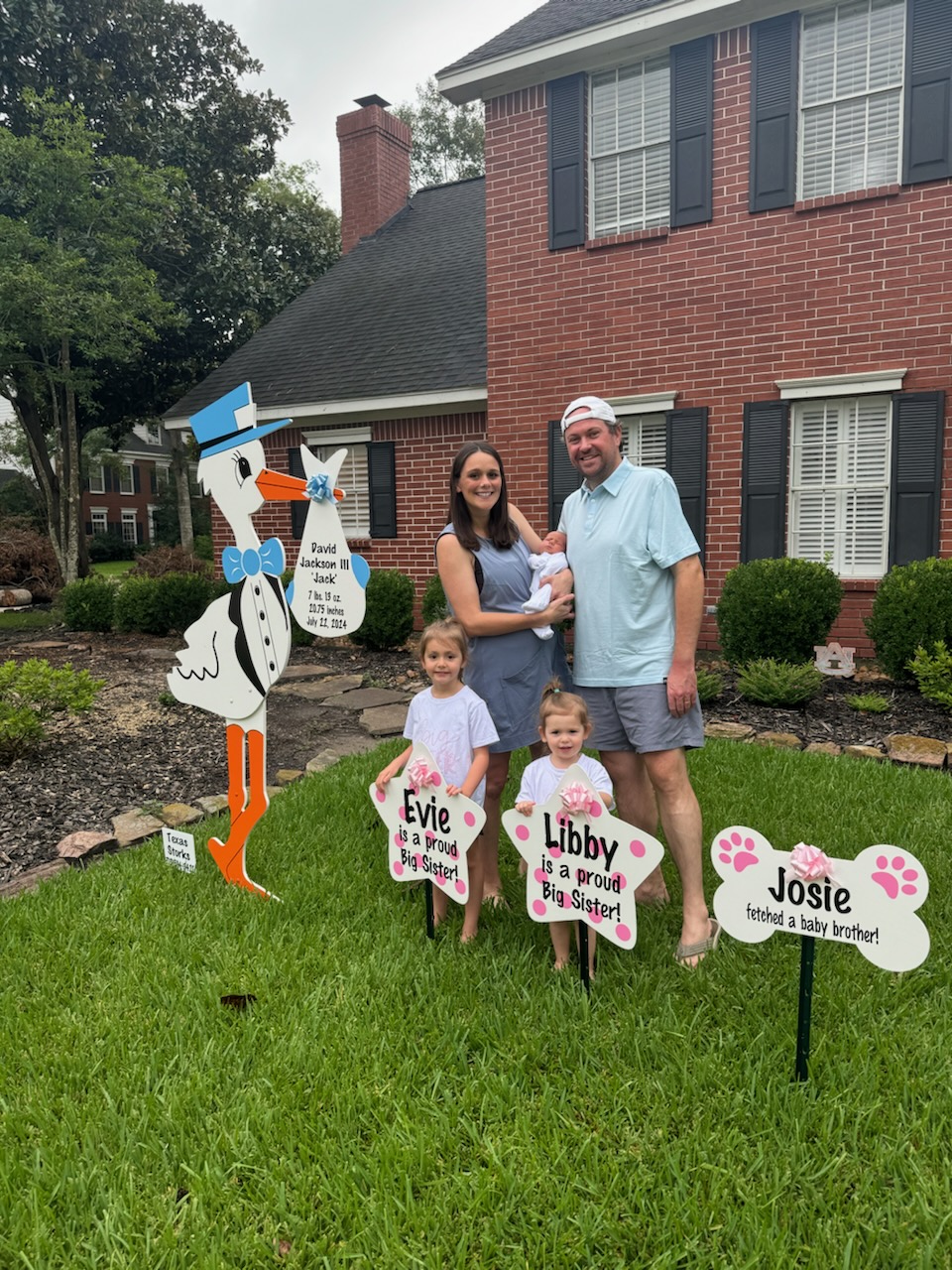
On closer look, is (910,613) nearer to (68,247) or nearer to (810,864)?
(810,864)

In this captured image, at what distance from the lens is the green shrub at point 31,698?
16.7 ft

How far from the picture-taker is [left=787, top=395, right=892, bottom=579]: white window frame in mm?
7746

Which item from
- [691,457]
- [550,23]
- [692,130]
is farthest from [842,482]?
[550,23]

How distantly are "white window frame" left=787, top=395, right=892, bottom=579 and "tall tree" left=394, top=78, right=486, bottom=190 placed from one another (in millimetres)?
27158

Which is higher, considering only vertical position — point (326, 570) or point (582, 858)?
point (326, 570)

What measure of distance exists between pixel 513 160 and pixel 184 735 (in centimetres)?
695

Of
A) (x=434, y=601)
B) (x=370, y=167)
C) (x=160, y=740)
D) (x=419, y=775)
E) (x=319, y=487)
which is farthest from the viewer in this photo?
(x=370, y=167)

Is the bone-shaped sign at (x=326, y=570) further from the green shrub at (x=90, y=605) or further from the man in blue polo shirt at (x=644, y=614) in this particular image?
the green shrub at (x=90, y=605)

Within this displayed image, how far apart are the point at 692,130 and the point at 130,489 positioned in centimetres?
3769

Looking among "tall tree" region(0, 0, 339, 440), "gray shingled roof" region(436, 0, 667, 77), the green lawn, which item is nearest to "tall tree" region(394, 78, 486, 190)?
"tall tree" region(0, 0, 339, 440)

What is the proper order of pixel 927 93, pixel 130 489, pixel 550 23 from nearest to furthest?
pixel 927 93, pixel 550 23, pixel 130 489

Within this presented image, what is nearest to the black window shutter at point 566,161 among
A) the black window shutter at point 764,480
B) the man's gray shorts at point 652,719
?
the black window shutter at point 764,480

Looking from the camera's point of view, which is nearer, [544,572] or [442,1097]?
[442,1097]

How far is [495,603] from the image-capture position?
292cm
